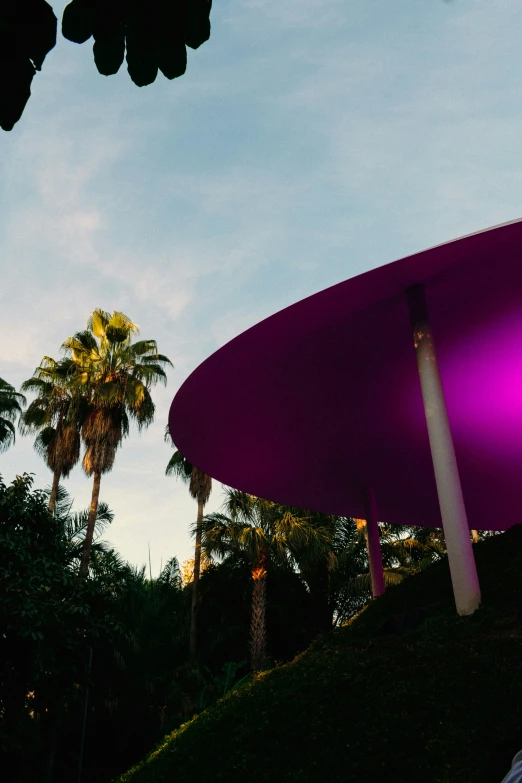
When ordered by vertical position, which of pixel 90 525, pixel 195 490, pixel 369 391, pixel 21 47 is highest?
pixel 195 490

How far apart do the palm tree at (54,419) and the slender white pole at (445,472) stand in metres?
20.0

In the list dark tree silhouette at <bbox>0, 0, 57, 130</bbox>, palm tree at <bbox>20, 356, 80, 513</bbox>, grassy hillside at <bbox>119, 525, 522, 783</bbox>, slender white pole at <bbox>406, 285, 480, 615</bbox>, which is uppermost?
palm tree at <bbox>20, 356, 80, 513</bbox>

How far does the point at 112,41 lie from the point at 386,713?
288 inches

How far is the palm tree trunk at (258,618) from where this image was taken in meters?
24.1

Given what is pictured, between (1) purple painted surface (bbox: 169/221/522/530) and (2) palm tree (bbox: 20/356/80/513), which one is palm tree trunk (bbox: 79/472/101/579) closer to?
(2) palm tree (bbox: 20/356/80/513)

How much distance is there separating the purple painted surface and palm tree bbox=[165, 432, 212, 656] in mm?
8847

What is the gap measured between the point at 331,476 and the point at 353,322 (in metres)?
9.13

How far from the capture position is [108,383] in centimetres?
2742

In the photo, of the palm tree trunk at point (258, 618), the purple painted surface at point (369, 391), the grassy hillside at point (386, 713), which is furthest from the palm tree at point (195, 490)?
the grassy hillside at point (386, 713)

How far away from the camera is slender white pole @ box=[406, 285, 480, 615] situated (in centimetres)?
980

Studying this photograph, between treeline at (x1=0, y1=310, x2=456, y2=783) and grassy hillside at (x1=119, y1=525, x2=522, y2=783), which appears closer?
grassy hillside at (x1=119, y1=525, x2=522, y2=783)

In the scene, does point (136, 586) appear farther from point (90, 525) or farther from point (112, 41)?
point (112, 41)

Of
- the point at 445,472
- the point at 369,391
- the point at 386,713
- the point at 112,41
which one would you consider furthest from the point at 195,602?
the point at 112,41

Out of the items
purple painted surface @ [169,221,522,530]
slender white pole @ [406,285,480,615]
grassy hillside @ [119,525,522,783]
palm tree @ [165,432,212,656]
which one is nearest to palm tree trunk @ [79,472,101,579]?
palm tree @ [165,432,212,656]
